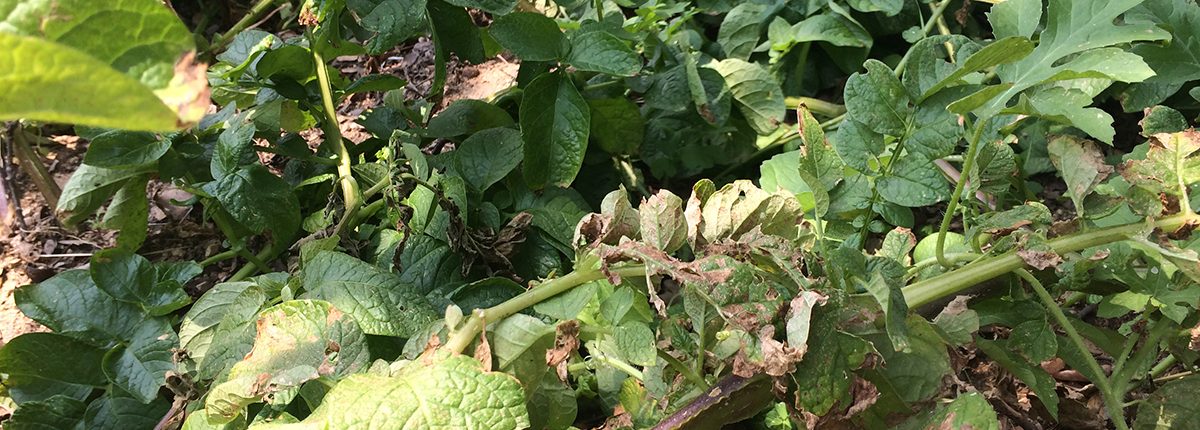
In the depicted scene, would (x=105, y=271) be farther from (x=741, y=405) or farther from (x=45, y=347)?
(x=741, y=405)

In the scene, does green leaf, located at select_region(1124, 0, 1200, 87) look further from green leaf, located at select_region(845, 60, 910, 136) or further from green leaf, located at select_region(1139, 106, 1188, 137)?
green leaf, located at select_region(845, 60, 910, 136)

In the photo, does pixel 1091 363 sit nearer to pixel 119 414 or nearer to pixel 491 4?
pixel 491 4

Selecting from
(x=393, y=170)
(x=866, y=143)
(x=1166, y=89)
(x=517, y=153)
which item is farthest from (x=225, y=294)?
(x=1166, y=89)

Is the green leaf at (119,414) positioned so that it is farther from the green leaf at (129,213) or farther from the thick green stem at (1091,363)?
the thick green stem at (1091,363)

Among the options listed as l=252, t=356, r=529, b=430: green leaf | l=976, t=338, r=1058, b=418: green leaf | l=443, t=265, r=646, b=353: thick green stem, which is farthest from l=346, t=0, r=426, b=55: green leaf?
l=976, t=338, r=1058, b=418: green leaf

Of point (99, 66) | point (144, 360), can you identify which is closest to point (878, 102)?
point (99, 66)

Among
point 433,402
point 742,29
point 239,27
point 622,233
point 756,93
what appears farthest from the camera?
point 239,27

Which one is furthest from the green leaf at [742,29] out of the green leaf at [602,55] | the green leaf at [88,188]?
the green leaf at [88,188]
